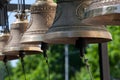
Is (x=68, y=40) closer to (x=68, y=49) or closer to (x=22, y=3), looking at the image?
(x=22, y=3)

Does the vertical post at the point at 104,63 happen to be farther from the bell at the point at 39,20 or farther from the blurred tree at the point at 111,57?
the blurred tree at the point at 111,57

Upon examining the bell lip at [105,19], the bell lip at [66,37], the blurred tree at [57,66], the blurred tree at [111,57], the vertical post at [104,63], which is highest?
the bell lip at [105,19]

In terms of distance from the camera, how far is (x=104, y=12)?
2.68m

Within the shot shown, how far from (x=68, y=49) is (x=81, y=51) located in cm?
2809

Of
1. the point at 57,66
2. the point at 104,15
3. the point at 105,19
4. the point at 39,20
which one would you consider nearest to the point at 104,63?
the point at 39,20

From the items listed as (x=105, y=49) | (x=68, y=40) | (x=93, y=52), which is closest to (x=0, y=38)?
(x=105, y=49)

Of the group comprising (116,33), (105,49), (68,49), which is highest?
(105,49)

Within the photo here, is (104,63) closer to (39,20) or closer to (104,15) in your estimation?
(39,20)

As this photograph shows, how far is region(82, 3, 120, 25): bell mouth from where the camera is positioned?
2.64 metres

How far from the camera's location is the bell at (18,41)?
4.12 m

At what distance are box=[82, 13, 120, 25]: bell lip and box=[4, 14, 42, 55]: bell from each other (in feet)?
4.11

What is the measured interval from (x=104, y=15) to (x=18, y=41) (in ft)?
5.07

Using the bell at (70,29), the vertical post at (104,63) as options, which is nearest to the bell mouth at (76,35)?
the bell at (70,29)

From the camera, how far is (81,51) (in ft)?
10.7
